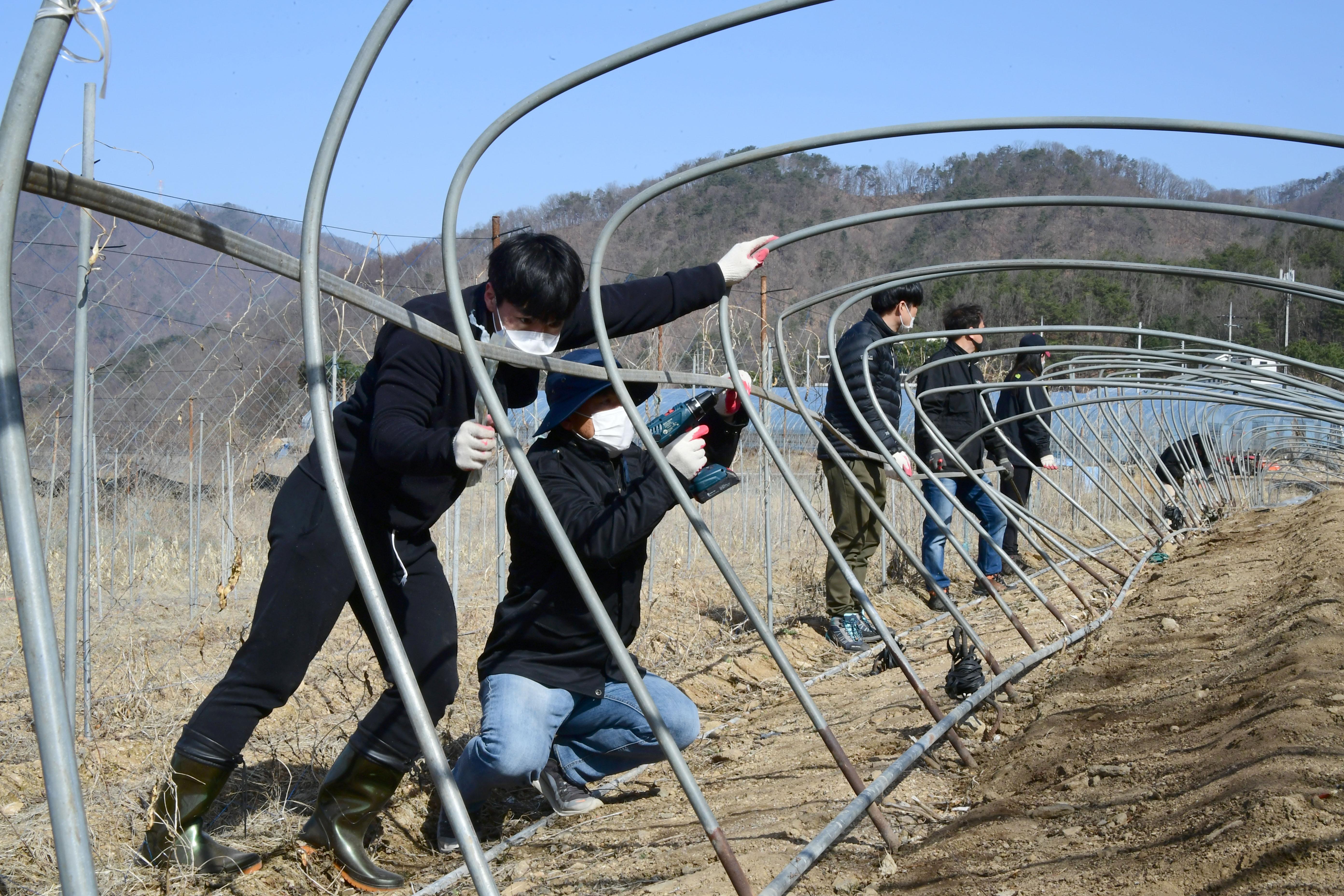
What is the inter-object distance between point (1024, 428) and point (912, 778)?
504 centimetres

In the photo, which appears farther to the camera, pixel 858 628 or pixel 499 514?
pixel 858 628

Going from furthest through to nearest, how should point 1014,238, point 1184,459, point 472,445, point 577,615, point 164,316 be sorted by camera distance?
point 1014,238
point 1184,459
point 164,316
point 577,615
point 472,445

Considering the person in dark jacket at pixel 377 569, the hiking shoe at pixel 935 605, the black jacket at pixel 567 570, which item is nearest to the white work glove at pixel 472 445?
the person in dark jacket at pixel 377 569

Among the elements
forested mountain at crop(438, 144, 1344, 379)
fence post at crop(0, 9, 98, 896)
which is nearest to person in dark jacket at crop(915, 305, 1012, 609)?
fence post at crop(0, 9, 98, 896)

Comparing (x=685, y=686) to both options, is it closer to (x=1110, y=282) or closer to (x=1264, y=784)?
(x=1264, y=784)

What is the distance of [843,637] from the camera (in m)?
5.11

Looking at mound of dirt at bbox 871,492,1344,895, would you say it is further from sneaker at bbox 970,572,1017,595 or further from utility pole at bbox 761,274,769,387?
sneaker at bbox 970,572,1017,595

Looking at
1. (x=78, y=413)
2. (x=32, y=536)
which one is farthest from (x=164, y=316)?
(x=32, y=536)

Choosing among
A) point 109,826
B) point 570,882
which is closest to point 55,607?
point 109,826

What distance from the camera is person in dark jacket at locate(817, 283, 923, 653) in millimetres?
5035

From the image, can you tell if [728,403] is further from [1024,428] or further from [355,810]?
[1024,428]

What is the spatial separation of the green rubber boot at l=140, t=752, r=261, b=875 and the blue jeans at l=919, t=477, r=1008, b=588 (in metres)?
3.61

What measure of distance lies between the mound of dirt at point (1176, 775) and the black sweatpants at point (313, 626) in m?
1.11

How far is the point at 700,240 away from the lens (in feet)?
154
